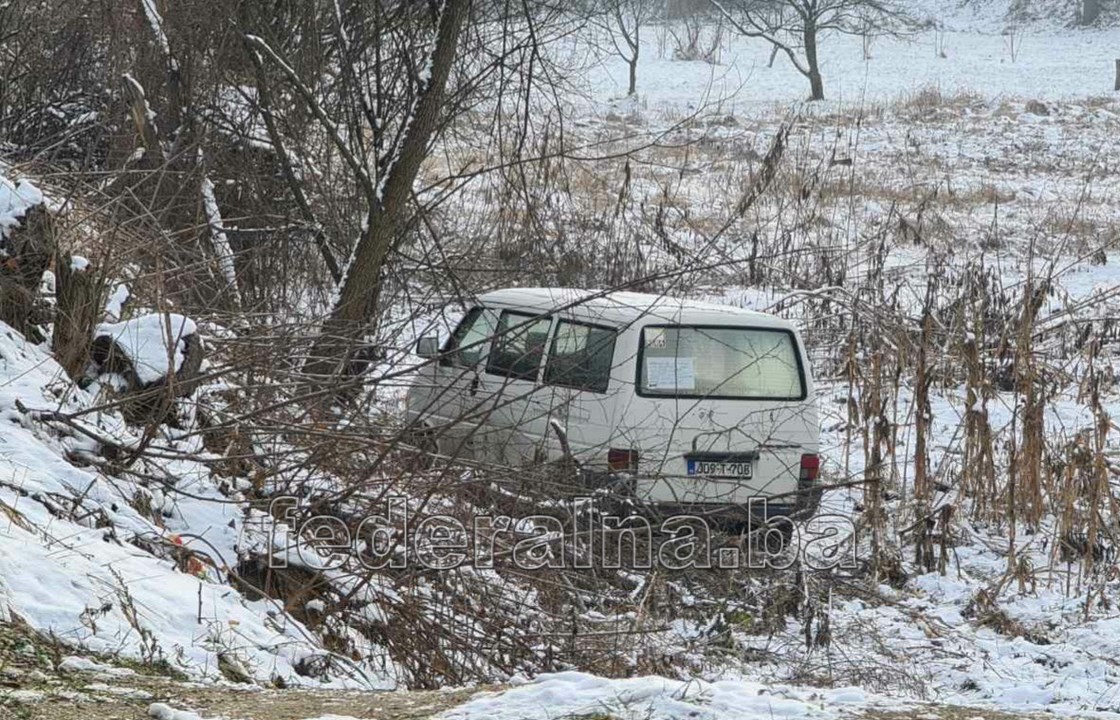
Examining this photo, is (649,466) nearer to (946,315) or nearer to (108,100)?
(946,315)

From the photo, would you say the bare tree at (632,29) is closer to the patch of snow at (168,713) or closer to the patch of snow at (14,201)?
the patch of snow at (14,201)

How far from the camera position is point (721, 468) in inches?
329

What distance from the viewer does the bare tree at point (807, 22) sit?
40906 millimetres

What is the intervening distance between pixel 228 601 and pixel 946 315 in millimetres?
8884

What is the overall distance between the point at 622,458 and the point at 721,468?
703 mm

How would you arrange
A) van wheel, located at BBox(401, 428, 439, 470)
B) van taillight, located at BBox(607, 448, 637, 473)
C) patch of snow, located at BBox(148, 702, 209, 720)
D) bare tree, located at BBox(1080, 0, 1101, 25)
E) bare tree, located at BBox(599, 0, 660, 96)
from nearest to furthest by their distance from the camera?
patch of snow, located at BBox(148, 702, 209, 720)
van wheel, located at BBox(401, 428, 439, 470)
van taillight, located at BBox(607, 448, 637, 473)
bare tree, located at BBox(599, 0, 660, 96)
bare tree, located at BBox(1080, 0, 1101, 25)

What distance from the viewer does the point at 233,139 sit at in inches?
462

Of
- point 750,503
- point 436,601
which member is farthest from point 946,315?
point 436,601

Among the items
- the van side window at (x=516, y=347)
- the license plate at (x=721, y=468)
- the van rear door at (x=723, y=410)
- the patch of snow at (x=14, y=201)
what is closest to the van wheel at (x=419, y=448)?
the van rear door at (x=723, y=410)

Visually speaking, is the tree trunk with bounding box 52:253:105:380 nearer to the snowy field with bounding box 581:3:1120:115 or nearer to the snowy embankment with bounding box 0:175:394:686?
the snowy embankment with bounding box 0:175:394:686

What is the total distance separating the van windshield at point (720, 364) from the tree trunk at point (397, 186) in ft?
7.16

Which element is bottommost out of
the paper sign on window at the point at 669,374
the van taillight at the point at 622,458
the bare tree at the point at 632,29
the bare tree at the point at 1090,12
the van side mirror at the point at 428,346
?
the van taillight at the point at 622,458

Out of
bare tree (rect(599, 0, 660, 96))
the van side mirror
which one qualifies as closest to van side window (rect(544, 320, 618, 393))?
the van side mirror

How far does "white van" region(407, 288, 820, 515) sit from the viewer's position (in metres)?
8.13
